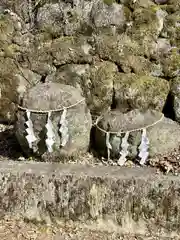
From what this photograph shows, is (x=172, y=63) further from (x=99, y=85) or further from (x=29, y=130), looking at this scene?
(x=29, y=130)

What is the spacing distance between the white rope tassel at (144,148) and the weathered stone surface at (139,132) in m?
0.05

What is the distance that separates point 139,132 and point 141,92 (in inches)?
36.8

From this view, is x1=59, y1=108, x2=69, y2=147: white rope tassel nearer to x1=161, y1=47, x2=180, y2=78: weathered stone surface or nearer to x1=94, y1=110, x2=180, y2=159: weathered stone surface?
x1=94, y1=110, x2=180, y2=159: weathered stone surface

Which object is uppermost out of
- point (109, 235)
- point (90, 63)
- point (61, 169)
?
point (90, 63)

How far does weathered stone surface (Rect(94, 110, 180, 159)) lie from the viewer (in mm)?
4863

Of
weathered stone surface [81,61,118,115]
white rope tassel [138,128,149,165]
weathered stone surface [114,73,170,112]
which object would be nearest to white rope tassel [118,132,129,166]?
white rope tassel [138,128,149,165]

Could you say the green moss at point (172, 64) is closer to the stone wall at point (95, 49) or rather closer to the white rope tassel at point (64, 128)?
the stone wall at point (95, 49)

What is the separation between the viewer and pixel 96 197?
4609 millimetres

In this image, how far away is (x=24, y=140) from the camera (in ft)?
16.7

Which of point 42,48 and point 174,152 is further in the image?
point 42,48

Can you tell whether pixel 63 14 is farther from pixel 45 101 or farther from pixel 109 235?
pixel 109 235

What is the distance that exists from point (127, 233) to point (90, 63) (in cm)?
242

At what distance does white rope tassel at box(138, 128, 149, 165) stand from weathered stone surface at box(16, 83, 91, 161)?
0.69m

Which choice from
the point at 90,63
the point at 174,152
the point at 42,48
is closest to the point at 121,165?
the point at 174,152
